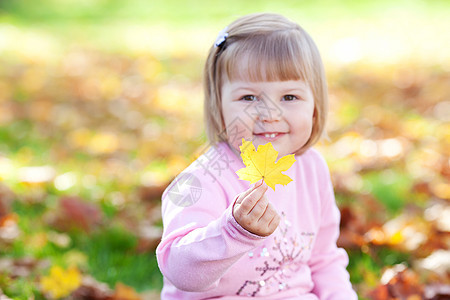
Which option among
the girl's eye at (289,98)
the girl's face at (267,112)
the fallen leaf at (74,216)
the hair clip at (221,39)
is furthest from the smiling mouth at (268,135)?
the fallen leaf at (74,216)

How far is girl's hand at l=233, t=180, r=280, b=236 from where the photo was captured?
1.40m

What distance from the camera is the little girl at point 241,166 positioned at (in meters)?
1.61

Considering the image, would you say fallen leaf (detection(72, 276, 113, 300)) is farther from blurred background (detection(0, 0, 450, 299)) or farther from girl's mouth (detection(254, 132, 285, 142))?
girl's mouth (detection(254, 132, 285, 142))

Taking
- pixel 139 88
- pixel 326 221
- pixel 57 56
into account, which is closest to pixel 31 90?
pixel 139 88

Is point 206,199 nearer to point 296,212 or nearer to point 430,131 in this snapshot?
point 296,212

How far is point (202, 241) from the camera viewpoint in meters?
1.52

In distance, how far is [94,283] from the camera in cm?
222

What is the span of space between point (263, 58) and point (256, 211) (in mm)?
523

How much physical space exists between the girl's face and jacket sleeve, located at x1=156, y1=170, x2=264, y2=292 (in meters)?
0.19

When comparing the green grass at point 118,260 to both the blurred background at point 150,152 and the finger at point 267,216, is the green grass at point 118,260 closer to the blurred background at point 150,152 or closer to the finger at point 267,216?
the blurred background at point 150,152

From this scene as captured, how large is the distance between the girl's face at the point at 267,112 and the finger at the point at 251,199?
1.14 ft

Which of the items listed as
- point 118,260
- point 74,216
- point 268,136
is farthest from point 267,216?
point 74,216

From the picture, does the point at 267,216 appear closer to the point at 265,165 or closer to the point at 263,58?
the point at 265,165

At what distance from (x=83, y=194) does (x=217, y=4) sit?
10.5m
